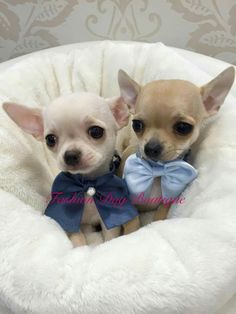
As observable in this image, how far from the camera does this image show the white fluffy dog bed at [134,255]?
2.41 ft

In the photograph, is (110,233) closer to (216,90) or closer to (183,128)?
(183,128)

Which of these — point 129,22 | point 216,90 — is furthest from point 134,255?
point 129,22

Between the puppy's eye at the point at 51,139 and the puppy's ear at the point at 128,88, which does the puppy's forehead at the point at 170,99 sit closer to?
the puppy's ear at the point at 128,88

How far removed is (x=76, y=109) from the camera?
3.23 feet

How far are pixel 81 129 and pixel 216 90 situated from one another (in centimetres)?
34

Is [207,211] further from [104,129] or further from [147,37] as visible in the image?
[147,37]

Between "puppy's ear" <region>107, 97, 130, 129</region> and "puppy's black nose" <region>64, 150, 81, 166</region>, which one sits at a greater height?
"puppy's ear" <region>107, 97, 130, 129</region>

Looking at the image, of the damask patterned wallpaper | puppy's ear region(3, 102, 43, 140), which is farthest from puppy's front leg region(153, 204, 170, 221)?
the damask patterned wallpaper

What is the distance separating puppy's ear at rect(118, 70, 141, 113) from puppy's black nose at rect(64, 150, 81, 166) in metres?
0.24

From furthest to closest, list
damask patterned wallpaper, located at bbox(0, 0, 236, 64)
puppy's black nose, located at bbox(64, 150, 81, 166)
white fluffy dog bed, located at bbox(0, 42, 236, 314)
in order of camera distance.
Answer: damask patterned wallpaper, located at bbox(0, 0, 236, 64) → puppy's black nose, located at bbox(64, 150, 81, 166) → white fluffy dog bed, located at bbox(0, 42, 236, 314)

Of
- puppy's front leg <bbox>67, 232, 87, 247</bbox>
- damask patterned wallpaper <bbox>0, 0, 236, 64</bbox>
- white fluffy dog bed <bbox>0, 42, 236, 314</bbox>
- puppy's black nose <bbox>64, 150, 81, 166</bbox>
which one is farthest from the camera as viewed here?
damask patterned wallpaper <bbox>0, 0, 236, 64</bbox>

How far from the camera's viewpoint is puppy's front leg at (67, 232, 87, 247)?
1046 millimetres

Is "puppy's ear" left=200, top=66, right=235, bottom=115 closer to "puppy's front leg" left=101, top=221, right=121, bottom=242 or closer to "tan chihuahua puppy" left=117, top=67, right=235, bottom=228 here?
"tan chihuahua puppy" left=117, top=67, right=235, bottom=228

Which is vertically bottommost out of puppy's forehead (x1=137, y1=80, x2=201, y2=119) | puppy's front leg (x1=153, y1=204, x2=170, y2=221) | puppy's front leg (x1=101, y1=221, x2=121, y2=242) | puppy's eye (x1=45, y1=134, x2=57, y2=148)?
puppy's front leg (x1=101, y1=221, x2=121, y2=242)
